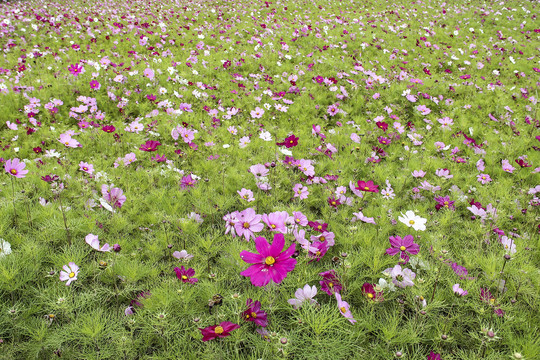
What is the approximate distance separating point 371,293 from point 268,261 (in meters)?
0.56

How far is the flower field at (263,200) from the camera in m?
1.36

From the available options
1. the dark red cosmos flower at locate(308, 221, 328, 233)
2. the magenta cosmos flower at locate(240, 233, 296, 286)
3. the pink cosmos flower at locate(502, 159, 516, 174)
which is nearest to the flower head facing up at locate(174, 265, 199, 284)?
the magenta cosmos flower at locate(240, 233, 296, 286)

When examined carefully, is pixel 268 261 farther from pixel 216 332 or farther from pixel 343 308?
pixel 343 308

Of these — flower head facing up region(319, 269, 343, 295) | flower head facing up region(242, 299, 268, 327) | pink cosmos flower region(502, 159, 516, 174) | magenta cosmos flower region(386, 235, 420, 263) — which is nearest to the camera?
flower head facing up region(242, 299, 268, 327)

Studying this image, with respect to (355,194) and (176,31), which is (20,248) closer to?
(355,194)

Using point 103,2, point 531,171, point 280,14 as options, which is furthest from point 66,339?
point 103,2

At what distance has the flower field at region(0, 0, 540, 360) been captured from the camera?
136cm

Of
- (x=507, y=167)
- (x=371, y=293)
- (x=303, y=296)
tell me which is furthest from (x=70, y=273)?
(x=507, y=167)

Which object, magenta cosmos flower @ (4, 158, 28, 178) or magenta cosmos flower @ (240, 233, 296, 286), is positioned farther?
magenta cosmos flower @ (4, 158, 28, 178)

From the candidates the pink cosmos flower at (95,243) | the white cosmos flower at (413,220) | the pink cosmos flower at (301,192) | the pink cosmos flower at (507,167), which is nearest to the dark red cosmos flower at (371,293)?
the white cosmos flower at (413,220)

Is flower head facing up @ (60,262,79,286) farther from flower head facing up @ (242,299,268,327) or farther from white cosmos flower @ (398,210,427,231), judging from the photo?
white cosmos flower @ (398,210,427,231)

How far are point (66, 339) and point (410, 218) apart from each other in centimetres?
192

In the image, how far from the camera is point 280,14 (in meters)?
9.77

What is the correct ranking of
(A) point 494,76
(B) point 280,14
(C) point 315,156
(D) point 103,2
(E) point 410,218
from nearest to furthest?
(E) point 410,218, (C) point 315,156, (A) point 494,76, (B) point 280,14, (D) point 103,2
